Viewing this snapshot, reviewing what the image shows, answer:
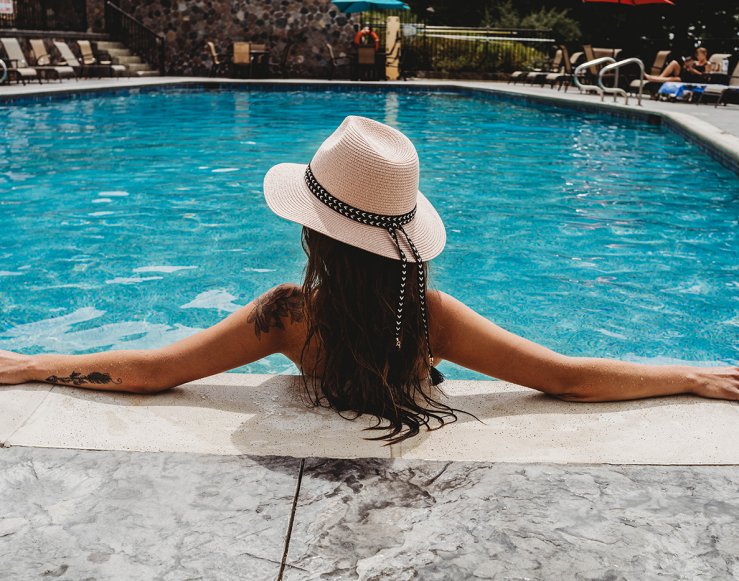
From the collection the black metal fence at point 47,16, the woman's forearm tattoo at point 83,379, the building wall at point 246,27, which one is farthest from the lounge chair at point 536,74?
the woman's forearm tattoo at point 83,379

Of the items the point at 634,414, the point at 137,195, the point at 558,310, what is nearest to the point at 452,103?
the point at 137,195

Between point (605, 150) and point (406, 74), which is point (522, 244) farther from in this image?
point (406, 74)

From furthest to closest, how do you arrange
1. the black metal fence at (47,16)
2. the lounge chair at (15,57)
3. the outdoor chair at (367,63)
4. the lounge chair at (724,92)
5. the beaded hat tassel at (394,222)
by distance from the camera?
the black metal fence at (47,16) → the outdoor chair at (367,63) → the lounge chair at (15,57) → the lounge chair at (724,92) → the beaded hat tassel at (394,222)

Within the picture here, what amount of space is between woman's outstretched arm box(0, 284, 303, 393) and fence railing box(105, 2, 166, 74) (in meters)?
23.4

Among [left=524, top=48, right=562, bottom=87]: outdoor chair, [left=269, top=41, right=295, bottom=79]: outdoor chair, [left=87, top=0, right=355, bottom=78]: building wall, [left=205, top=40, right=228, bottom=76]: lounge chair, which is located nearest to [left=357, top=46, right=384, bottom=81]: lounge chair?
[left=87, top=0, right=355, bottom=78]: building wall

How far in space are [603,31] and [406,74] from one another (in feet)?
30.4

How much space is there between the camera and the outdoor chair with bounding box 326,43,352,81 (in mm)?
23703

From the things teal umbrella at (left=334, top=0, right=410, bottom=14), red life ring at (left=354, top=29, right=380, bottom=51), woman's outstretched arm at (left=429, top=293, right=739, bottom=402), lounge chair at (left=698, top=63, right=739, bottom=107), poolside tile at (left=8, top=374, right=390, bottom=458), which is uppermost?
teal umbrella at (left=334, top=0, right=410, bottom=14)

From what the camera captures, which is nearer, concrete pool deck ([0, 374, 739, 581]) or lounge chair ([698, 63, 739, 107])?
concrete pool deck ([0, 374, 739, 581])

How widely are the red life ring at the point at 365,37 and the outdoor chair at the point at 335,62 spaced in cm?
78

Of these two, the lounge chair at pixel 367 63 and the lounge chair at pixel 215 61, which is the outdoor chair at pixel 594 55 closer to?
the lounge chair at pixel 367 63

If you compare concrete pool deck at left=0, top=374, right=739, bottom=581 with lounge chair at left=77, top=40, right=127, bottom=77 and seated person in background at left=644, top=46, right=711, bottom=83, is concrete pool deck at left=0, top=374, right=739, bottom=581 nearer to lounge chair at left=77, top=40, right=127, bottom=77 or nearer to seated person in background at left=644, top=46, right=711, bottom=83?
seated person in background at left=644, top=46, right=711, bottom=83

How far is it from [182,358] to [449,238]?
13.7 feet

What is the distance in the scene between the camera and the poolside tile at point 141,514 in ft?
4.67
